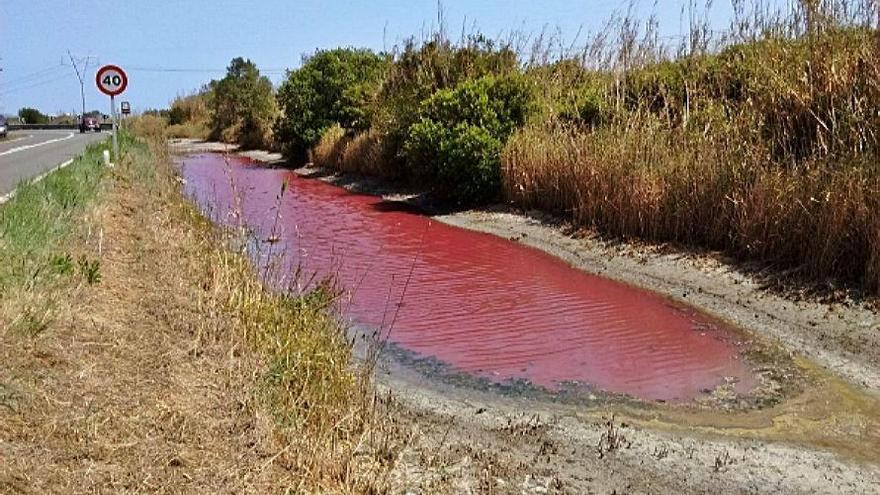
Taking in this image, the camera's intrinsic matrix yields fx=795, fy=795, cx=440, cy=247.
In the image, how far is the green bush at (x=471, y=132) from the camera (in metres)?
16.4

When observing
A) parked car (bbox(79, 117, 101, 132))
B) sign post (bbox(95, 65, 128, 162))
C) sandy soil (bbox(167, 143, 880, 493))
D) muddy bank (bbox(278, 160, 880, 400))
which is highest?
sign post (bbox(95, 65, 128, 162))

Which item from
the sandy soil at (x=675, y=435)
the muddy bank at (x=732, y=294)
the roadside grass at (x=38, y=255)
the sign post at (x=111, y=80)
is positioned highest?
the sign post at (x=111, y=80)

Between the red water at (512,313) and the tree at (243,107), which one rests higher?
the tree at (243,107)

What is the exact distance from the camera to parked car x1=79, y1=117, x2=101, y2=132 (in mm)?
49969

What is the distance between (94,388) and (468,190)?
12.6 meters

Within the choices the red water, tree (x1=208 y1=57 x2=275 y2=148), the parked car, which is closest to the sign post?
the red water

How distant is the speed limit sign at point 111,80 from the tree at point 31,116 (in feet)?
201

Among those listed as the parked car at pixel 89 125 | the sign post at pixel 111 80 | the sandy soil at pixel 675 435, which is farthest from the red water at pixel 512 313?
the parked car at pixel 89 125

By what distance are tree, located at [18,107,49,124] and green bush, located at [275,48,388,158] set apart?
49.4m

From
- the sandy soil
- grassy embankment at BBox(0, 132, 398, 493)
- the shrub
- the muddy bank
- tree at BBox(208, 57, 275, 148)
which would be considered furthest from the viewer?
tree at BBox(208, 57, 275, 148)

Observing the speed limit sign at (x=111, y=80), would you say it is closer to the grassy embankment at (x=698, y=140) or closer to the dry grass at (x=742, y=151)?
the grassy embankment at (x=698, y=140)

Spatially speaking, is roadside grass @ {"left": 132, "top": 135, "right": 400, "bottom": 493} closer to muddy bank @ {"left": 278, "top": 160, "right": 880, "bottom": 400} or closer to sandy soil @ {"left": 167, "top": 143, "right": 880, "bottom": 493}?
sandy soil @ {"left": 167, "top": 143, "right": 880, "bottom": 493}

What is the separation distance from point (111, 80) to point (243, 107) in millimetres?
26876

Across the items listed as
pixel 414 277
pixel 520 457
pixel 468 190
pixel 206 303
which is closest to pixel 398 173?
pixel 468 190
